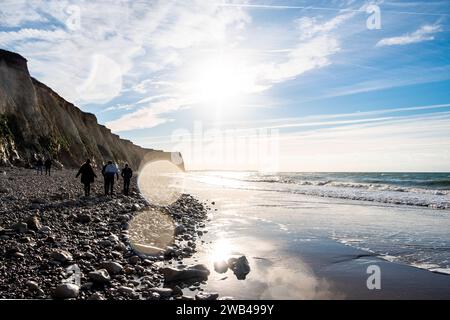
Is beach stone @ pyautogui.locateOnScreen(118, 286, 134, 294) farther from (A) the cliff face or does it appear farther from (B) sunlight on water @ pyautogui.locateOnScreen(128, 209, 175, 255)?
(A) the cliff face

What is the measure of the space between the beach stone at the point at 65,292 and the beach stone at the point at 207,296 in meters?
2.13

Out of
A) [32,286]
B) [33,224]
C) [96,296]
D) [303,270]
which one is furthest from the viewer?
[33,224]

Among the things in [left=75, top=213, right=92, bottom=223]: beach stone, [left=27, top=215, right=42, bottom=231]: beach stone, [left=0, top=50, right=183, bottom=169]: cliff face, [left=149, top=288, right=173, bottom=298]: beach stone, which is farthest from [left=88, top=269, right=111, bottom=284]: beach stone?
[left=0, top=50, right=183, bottom=169]: cliff face

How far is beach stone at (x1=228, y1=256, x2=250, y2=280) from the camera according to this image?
8.09m

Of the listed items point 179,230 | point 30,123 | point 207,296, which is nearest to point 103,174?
point 179,230

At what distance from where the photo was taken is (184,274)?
739cm

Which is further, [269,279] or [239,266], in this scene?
[239,266]

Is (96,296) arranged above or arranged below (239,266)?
above

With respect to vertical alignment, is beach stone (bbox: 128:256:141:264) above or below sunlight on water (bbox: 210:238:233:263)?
above

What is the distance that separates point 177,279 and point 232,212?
1287 centimetres

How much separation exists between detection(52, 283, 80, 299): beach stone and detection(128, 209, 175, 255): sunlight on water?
3.18 metres

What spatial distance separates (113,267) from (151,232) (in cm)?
473

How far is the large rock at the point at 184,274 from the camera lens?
726 centimetres

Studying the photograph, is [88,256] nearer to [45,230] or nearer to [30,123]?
[45,230]
